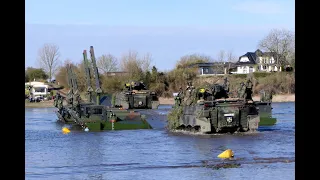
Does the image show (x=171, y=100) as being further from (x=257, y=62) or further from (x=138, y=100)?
(x=138, y=100)

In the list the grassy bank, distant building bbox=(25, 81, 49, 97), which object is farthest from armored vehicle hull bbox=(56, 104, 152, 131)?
distant building bbox=(25, 81, 49, 97)

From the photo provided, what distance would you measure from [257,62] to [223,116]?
81130mm

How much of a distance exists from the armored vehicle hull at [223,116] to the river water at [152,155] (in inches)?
21.7

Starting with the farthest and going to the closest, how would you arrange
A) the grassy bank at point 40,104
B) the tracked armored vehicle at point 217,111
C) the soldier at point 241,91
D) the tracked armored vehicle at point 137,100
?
the grassy bank at point 40,104 < the tracked armored vehicle at point 137,100 < the soldier at point 241,91 < the tracked armored vehicle at point 217,111

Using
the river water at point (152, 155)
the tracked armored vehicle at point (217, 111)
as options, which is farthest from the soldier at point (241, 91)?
the river water at point (152, 155)

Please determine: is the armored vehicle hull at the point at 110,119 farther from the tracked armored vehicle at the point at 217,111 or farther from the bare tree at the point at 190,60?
the bare tree at the point at 190,60

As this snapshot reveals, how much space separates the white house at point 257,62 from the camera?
106 m

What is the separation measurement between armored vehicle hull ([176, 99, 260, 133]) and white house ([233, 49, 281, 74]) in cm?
6639

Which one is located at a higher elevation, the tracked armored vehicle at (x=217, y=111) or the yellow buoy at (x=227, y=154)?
the tracked armored vehicle at (x=217, y=111)

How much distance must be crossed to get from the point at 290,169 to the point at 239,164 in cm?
253

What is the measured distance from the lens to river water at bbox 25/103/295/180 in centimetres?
2120
